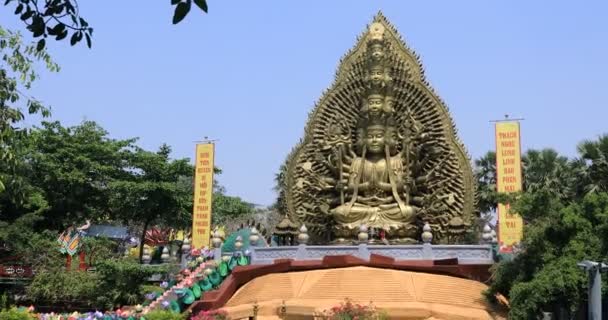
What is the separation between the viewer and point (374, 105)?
2028 cm

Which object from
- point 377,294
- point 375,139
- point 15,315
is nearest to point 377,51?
point 375,139

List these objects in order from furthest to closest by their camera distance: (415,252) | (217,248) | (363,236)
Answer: (217,248) < (363,236) < (415,252)

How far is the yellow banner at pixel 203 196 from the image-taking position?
913 inches

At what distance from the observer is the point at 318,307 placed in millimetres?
15500

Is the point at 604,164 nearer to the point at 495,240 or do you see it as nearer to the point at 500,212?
the point at 500,212

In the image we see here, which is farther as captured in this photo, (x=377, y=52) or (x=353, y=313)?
(x=377, y=52)

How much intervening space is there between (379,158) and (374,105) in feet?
4.64

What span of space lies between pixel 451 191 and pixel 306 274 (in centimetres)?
501

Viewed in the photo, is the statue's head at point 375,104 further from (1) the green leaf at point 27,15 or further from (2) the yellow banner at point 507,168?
(1) the green leaf at point 27,15

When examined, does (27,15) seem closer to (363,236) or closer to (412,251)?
(363,236)

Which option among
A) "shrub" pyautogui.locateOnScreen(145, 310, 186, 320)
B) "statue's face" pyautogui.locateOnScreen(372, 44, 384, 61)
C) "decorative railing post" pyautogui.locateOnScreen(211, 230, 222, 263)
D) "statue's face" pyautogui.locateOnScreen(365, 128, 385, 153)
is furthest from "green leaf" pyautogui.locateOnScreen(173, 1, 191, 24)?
"statue's face" pyautogui.locateOnScreen(372, 44, 384, 61)

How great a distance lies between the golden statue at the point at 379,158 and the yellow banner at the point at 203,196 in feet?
9.39

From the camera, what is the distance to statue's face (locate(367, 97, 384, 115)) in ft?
66.4

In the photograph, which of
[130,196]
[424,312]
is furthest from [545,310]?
[130,196]
